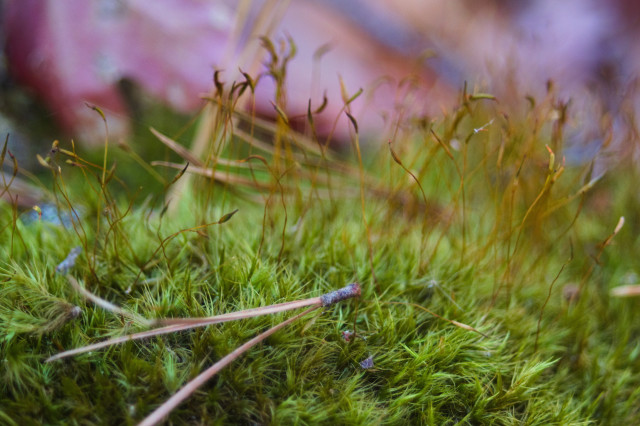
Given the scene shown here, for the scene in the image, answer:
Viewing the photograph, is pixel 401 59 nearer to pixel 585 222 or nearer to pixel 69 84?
pixel 585 222

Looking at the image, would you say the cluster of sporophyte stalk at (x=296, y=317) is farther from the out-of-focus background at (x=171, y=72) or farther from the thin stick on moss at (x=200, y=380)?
the out-of-focus background at (x=171, y=72)

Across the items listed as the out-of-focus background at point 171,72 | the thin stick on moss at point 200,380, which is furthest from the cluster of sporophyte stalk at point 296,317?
the out-of-focus background at point 171,72

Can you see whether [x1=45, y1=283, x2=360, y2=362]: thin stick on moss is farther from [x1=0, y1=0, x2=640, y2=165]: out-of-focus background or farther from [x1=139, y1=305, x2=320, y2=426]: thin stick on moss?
[x1=0, y1=0, x2=640, y2=165]: out-of-focus background

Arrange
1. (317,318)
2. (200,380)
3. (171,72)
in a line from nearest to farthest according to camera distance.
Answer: (200,380) → (317,318) → (171,72)

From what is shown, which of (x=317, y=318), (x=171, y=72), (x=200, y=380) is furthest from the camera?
(x=171, y=72)

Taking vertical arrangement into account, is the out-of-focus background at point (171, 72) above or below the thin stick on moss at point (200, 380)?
above

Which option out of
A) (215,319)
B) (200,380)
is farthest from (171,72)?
(200,380)

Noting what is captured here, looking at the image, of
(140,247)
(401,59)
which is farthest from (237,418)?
(401,59)

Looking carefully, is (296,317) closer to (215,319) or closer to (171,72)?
(215,319)
